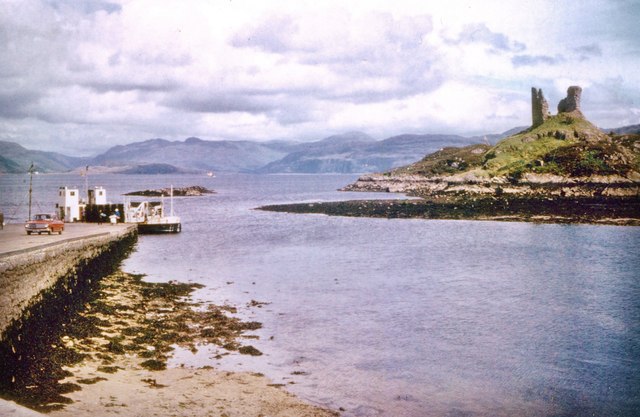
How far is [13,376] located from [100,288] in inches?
661

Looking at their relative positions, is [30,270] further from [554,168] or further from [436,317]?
[554,168]

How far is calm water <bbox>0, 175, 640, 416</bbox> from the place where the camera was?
18.9 metres

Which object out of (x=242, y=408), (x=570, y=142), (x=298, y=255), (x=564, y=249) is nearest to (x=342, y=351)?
(x=242, y=408)

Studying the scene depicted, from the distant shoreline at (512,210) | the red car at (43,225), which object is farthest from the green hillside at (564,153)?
the red car at (43,225)

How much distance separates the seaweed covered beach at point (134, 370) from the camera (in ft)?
53.5

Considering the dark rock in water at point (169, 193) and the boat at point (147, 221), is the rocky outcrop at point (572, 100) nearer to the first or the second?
the dark rock in water at point (169, 193)

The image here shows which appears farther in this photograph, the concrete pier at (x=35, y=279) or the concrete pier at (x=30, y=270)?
the concrete pier at (x=30, y=270)

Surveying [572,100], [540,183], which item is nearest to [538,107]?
[572,100]

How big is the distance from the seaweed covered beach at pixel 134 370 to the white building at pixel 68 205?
37773 millimetres

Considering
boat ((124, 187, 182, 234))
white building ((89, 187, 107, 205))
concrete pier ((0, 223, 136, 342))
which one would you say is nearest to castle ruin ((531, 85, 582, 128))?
boat ((124, 187, 182, 234))

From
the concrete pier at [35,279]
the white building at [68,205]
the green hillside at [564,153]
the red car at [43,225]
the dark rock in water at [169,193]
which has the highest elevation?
the green hillside at [564,153]

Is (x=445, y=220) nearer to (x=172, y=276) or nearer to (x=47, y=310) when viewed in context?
(x=172, y=276)

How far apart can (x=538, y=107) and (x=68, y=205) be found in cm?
14389

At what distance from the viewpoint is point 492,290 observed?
36.4m
